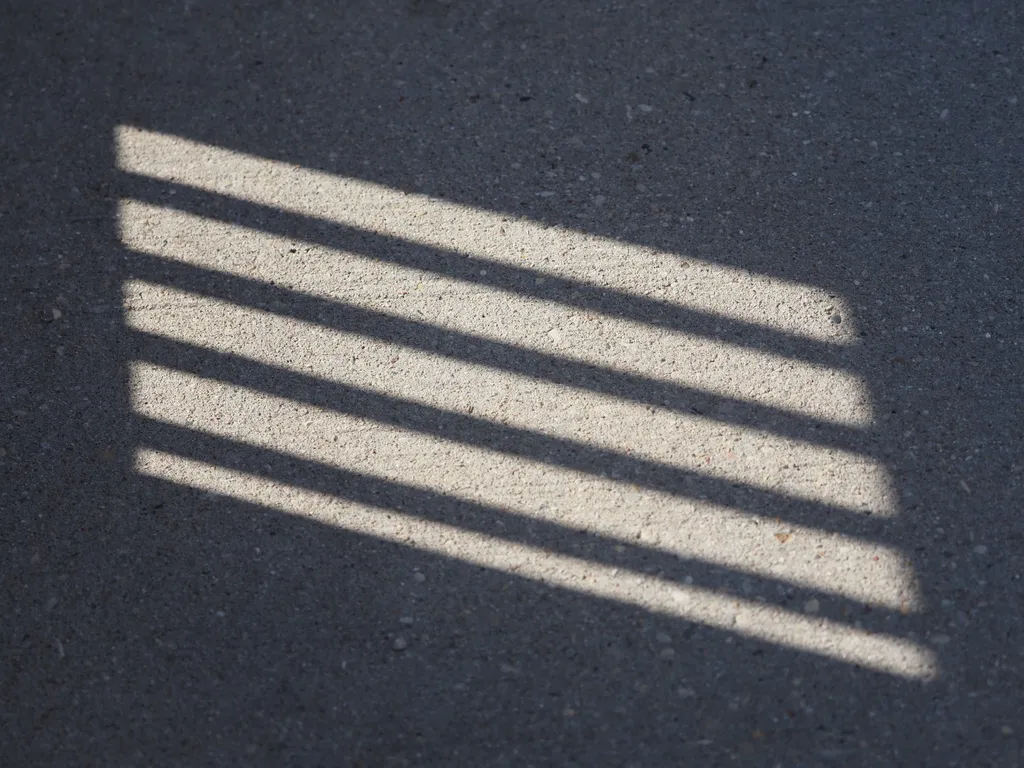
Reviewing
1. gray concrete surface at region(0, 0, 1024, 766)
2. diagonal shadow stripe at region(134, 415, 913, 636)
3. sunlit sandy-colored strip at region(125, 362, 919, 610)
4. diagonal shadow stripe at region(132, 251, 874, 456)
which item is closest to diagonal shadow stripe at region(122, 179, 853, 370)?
gray concrete surface at region(0, 0, 1024, 766)

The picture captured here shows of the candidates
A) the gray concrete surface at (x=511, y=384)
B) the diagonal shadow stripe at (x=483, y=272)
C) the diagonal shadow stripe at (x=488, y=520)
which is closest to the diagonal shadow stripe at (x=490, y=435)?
the gray concrete surface at (x=511, y=384)

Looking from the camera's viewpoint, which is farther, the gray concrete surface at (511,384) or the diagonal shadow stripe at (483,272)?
the diagonal shadow stripe at (483,272)

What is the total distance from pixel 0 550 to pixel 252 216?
1.25 m

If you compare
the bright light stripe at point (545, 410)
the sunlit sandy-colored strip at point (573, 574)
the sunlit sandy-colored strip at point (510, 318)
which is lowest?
the sunlit sandy-colored strip at point (573, 574)

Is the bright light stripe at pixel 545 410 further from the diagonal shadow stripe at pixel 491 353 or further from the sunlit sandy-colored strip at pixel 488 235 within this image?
the sunlit sandy-colored strip at pixel 488 235

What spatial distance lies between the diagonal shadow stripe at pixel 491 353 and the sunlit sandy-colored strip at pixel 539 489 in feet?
0.43

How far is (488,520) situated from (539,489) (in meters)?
0.17

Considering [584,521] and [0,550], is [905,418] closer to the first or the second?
[584,521]

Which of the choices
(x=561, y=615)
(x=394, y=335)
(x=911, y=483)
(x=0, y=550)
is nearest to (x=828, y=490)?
(x=911, y=483)

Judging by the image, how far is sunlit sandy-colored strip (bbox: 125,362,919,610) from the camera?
9.12 feet

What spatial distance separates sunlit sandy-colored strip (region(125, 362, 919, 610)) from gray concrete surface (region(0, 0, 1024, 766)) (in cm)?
1

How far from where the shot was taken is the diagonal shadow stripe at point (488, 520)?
2750 millimetres

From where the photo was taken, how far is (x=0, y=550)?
2.92 metres

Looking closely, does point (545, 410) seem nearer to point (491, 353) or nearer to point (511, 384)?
point (511, 384)
